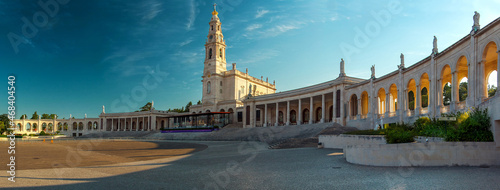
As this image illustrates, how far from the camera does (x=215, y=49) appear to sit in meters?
81.9

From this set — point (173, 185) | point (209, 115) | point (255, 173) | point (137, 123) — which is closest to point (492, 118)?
point (255, 173)

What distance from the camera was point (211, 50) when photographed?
84062mm

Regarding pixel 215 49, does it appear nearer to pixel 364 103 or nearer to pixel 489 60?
pixel 364 103

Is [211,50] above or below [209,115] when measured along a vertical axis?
above

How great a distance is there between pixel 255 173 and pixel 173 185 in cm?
379

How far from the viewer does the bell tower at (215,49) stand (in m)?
82.2

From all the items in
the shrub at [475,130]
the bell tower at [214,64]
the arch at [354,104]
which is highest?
the bell tower at [214,64]

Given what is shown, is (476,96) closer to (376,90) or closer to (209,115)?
(376,90)

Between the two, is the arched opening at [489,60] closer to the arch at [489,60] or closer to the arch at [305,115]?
the arch at [489,60]

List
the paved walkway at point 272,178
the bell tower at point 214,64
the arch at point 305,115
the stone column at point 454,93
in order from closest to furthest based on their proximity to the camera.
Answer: the paved walkway at point 272,178
the stone column at point 454,93
the arch at point 305,115
the bell tower at point 214,64

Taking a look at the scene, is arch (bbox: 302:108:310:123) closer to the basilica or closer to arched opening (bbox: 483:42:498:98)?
the basilica

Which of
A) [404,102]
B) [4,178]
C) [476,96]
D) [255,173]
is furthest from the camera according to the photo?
[404,102]

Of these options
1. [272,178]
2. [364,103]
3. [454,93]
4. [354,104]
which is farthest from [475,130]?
[354,104]

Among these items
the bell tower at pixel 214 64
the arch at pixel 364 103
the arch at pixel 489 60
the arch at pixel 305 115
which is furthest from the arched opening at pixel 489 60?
the bell tower at pixel 214 64
